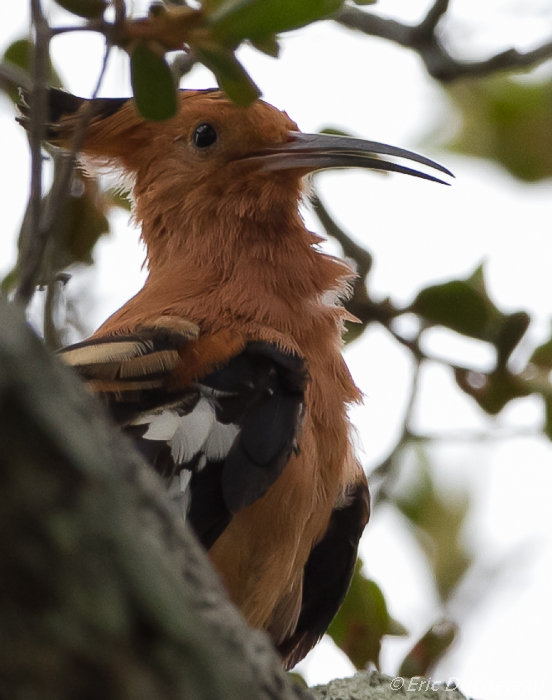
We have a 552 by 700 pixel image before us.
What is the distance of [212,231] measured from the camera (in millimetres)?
3299

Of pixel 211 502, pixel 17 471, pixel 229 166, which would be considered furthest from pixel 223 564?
pixel 17 471

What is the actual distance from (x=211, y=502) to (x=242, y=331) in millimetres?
522

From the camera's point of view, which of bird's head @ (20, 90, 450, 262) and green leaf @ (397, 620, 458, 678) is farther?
bird's head @ (20, 90, 450, 262)

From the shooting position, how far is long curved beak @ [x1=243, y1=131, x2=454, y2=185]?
3215 mm

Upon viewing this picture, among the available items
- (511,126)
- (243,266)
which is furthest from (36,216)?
Result: (511,126)

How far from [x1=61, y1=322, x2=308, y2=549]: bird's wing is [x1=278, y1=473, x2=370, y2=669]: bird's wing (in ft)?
1.89

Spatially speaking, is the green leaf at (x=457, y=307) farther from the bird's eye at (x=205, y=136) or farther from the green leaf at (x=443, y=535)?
the green leaf at (x=443, y=535)

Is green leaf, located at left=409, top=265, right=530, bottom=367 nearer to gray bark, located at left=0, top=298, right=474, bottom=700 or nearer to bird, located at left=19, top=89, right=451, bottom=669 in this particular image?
bird, located at left=19, top=89, right=451, bottom=669

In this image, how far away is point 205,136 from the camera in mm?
3441

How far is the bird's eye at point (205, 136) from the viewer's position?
3.43 metres

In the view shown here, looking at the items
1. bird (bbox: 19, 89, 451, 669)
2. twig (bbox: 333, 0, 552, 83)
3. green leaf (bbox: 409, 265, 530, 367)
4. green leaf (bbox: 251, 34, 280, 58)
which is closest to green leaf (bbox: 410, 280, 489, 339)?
green leaf (bbox: 409, 265, 530, 367)

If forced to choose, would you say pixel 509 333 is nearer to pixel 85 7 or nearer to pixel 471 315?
pixel 471 315

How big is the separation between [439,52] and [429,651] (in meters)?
1.93

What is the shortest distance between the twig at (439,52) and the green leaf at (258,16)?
4.98ft
